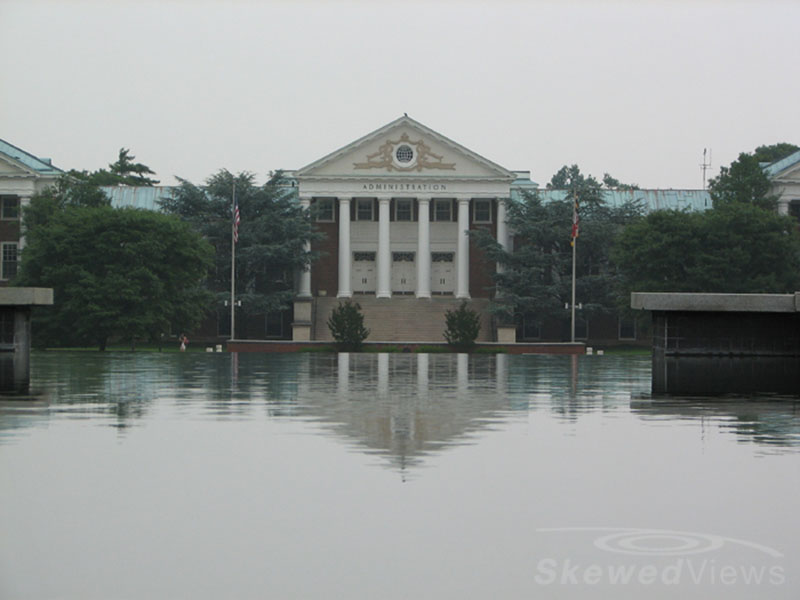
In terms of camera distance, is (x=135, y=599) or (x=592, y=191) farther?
(x=592, y=191)

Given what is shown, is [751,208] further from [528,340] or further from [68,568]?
[68,568]

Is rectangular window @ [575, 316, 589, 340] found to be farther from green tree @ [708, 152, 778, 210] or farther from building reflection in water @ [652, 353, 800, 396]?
building reflection in water @ [652, 353, 800, 396]

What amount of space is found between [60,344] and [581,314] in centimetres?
3192

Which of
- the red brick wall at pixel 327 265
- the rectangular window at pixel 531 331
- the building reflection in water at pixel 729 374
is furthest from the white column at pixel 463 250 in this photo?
the building reflection in water at pixel 729 374

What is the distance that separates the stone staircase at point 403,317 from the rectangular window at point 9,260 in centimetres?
2167

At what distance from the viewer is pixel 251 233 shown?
7494cm

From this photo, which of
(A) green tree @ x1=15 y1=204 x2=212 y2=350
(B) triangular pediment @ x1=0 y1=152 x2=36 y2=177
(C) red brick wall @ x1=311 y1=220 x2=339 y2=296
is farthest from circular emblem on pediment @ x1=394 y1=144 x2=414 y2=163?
(B) triangular pediment @ x1=0 y1=152 x2=36 y2=177

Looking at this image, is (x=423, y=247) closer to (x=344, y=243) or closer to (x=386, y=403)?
(x=344, y=243)

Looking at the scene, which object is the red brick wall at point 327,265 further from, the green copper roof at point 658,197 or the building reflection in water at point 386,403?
the building reflection in water at point 386,403

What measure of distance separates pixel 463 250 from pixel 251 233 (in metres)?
15.0

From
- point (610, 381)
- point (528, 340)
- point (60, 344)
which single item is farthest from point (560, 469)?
point (528, 340)

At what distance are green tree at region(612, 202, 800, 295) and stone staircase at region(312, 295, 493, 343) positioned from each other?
13037 mm

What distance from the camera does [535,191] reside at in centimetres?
8356

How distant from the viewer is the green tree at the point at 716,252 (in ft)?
211
